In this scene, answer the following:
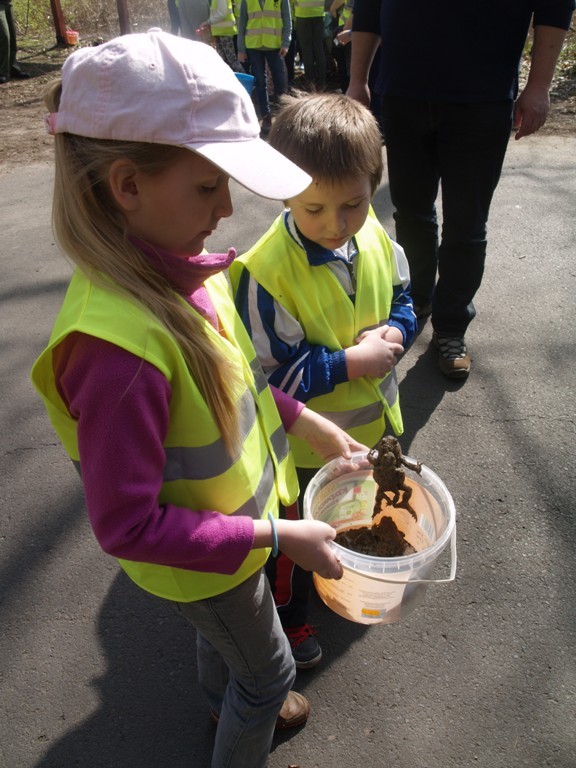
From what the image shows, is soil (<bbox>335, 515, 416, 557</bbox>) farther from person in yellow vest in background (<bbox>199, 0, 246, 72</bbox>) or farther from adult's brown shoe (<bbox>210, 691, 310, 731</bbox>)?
person in yellow vest in background (<bbox>199, 0, 246, 72</bbox>)

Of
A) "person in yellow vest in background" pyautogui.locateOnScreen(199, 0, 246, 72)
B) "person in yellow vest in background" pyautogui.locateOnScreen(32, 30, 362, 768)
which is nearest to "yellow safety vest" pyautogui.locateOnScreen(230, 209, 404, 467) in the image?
"person in yellow vest in background" pyautogui.locateOnScreen(32, 30, 362, 768)

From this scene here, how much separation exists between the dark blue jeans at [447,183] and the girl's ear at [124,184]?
2.19m

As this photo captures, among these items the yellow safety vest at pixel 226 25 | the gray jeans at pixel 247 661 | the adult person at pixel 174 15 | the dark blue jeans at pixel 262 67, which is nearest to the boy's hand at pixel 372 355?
the gray jeans at pixel 247 661

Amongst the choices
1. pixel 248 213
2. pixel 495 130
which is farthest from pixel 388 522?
pixel 248 213

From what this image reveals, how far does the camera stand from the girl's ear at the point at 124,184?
110cm

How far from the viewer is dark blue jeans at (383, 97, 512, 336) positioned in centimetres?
293

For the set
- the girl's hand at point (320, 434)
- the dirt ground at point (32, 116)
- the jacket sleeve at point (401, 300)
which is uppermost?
the jacket sleeve at point (401, 300)

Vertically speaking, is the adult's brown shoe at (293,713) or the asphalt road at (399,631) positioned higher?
the adult's brown shoe at (293,713)

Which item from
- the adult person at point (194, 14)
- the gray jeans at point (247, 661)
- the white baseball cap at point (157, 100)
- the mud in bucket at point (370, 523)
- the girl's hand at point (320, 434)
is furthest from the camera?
the adult person at point (194, 14)

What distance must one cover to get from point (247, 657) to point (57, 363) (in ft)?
A: 2.55

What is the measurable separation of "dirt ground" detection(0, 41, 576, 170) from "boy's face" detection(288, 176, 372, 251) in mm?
5120

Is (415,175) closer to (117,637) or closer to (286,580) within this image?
(286,580)

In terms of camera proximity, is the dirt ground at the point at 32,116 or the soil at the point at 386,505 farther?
the dirt ground at the point at 32,116

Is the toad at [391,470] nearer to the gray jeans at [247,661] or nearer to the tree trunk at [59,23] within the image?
the gray jeans at [247,661]
